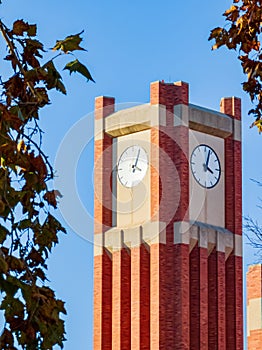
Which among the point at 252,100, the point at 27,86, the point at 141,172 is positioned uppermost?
the point at 141,172

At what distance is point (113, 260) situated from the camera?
50469 millimetres

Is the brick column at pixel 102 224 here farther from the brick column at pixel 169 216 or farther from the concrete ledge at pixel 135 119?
the brick column at pixel 169 216

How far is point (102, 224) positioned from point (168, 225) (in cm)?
299

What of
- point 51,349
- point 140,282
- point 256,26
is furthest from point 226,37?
point 140,282

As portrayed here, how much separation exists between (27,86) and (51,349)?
1.24m

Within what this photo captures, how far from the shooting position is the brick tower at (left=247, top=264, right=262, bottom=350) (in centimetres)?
2311

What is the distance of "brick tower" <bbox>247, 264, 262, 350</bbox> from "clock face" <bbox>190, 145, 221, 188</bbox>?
88.3 feet

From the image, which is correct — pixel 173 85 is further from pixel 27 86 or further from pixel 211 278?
pixel 27 86

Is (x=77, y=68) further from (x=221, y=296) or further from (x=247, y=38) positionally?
(x=221, y=296)

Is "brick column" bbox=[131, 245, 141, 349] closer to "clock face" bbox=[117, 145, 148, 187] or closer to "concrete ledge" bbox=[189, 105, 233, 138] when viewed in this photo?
"clock face" bbox=[117, 145, 148, 187]

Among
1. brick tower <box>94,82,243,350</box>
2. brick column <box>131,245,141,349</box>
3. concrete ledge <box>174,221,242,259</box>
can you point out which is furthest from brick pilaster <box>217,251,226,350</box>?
brick column <box>131,245,141,349</box>

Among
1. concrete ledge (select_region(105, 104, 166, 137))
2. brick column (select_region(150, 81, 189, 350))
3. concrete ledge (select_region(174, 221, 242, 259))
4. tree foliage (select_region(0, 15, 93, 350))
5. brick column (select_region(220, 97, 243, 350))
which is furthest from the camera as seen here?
brick column (select_region(220, 97, 243, 350))

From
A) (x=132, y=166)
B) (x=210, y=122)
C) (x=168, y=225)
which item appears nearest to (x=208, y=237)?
(x=168, y=225)

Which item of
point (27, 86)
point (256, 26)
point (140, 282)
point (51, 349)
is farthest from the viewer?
point (140, 282)
